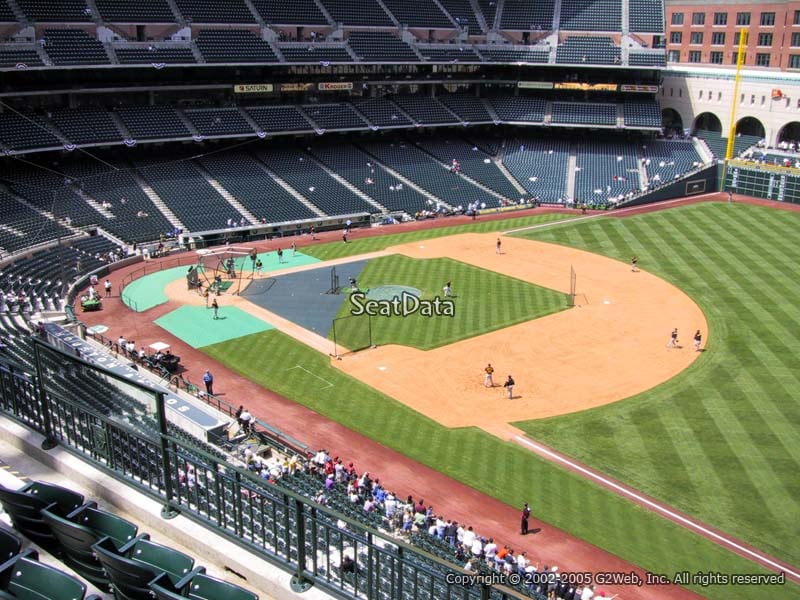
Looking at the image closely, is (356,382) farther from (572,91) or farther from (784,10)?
(784,10)

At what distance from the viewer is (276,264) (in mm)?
58406

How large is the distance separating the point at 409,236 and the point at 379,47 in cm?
2742

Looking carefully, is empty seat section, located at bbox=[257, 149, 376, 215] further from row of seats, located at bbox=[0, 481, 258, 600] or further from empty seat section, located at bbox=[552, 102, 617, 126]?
row of seats, located at bbox=[0, 481, 258, 600]

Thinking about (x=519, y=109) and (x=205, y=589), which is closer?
(x=205, y=589)

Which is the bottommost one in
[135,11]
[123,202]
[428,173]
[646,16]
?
[428,173]

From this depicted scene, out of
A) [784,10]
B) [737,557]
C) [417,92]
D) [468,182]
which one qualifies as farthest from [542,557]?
[784,10]

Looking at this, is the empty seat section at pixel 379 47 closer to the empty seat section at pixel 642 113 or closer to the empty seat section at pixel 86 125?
the empty seat section at pixel 642 113

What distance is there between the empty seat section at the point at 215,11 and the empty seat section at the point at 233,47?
1.28 meters

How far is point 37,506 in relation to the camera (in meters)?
9.88

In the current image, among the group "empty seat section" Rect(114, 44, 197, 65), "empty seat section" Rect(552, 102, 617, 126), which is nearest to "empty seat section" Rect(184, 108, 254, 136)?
"empty seat section" Rect(114, 44, 197, 65)

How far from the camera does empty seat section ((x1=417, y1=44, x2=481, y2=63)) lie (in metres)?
86.6

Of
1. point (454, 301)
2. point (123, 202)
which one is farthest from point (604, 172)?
point (123, 202)

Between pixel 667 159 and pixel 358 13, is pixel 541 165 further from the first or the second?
pixel 358 13

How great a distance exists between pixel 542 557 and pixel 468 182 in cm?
6030
